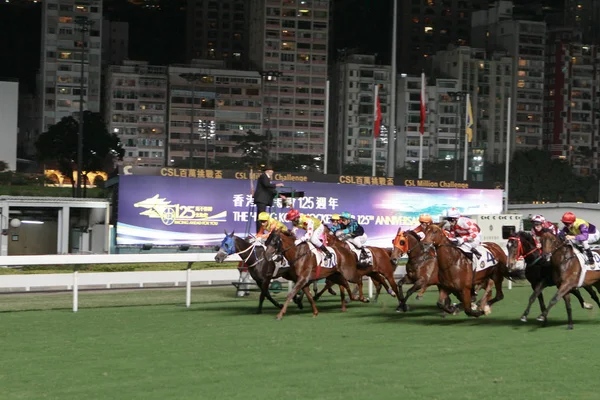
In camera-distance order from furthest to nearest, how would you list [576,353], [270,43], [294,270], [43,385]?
[270,43] < [294,270] < [576,353] < [43,385]

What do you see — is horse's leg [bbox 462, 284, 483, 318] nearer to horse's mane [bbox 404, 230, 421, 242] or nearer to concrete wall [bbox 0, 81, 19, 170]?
horse's mane [bbox 404, 230, 421, 242]

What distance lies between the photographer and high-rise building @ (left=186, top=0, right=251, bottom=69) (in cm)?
16625

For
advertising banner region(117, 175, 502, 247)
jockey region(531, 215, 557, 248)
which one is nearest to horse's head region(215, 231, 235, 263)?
jockey region(531, 215, 557, 248)

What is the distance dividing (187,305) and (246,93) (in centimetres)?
10895

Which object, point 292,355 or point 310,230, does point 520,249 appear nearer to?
point 310,230

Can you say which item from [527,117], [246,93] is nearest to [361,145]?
[246,93]

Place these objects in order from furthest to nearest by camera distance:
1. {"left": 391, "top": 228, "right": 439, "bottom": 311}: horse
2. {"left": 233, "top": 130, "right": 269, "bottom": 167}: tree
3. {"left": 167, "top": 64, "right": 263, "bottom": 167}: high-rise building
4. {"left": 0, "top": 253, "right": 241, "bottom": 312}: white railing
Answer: {"left": 167, "top": 64, "right": 263, "bottom": 167}: high-rise building → {"left": 233, "top": 130, "right": 269, "bottom": 167}: tree → {"left": 0, "top": 253, "right": 241, "bottom": 312}: white railing → {"left": 391, "top": 228, "right": 439, "bottom": 311}: horse

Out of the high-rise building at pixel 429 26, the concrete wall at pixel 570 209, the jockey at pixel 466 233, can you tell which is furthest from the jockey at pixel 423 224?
the high-rise building at pixel 429 26

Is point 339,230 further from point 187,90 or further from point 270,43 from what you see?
point 270,43

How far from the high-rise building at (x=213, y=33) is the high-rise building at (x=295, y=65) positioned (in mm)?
33232

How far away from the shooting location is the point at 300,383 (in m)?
8.69

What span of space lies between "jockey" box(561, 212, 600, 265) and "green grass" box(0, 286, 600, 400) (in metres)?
1.02

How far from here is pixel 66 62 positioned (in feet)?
401

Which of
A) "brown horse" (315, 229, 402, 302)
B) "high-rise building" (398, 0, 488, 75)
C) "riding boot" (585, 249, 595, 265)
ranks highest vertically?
"high-rise building" (398, 0, 488, 75)
